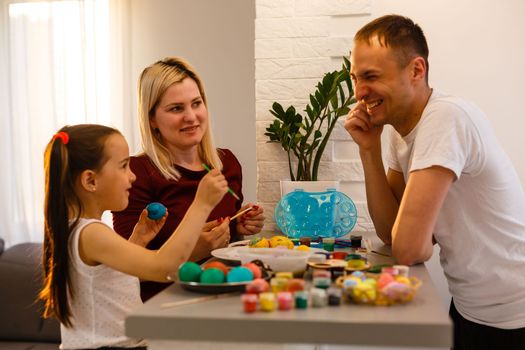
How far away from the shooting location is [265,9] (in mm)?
2645

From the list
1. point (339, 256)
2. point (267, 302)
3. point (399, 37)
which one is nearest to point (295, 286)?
point (267, 302)

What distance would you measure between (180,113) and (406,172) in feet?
2.37

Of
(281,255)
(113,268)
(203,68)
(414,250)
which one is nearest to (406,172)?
(414,250)

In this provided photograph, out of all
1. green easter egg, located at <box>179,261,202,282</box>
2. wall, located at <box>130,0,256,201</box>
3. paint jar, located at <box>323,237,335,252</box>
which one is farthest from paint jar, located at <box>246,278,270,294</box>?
wall, located at <box>130,0,256,201</box>

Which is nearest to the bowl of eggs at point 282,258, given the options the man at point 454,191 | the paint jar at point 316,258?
the paint jar at point 316,258

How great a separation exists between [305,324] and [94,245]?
2.01ft

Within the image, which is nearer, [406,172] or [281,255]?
[281,255]

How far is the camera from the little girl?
1515 mm

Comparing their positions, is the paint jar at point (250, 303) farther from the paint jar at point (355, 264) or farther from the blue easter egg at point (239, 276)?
the paint jar at point (355, 264)

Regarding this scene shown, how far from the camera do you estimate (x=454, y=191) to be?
67.6 inches

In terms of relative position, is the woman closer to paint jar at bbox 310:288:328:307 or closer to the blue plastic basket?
the blue plastic basket

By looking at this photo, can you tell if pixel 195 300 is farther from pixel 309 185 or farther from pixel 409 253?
pixel 309 185

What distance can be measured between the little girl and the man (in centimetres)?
48

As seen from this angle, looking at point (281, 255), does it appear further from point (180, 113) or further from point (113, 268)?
point (180, 113)
